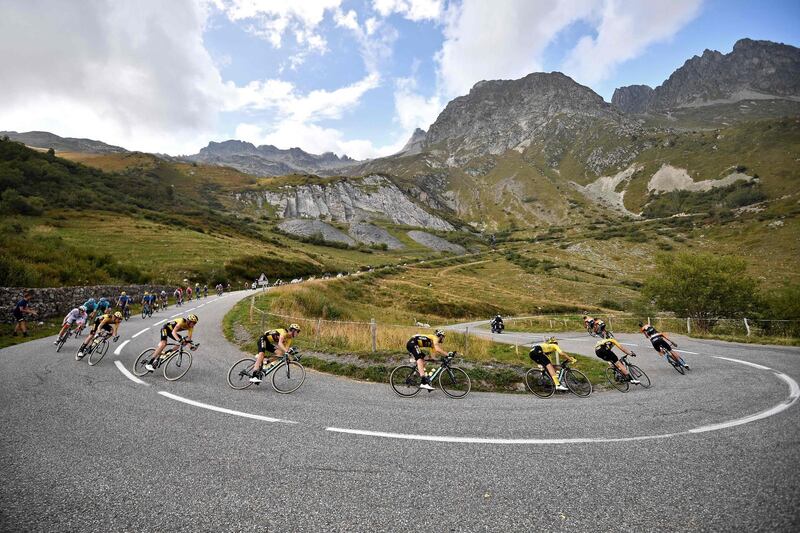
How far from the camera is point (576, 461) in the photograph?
17.6ft

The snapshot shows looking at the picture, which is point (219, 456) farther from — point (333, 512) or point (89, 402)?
point (89, 402)

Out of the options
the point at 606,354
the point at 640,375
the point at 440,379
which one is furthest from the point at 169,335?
Answer: the point at 640,375

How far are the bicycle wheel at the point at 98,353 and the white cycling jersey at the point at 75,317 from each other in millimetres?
3453

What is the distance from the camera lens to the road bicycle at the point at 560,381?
33.9ft

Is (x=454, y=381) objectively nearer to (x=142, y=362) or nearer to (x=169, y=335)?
(x=169, y=335)

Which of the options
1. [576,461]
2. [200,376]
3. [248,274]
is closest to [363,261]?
[248,274]

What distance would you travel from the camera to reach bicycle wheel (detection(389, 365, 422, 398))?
32.5 feet

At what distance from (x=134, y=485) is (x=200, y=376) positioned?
7.08 m

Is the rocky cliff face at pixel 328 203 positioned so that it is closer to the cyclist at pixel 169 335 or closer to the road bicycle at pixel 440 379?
the cyclist at pixel 169 335

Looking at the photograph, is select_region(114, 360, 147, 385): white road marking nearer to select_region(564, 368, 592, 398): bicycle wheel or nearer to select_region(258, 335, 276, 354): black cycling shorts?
select_region(258, 335, 276, 354): black cycling shorts

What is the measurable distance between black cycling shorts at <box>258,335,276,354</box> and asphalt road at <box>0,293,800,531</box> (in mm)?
1162

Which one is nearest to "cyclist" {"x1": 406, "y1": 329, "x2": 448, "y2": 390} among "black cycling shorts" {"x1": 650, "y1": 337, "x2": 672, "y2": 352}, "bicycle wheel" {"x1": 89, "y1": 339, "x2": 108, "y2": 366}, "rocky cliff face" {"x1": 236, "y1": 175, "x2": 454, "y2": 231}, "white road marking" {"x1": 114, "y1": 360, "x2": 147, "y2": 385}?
"white road marking" {"x1": 114, "y1": 360, "x2": 147, "y2": 385}

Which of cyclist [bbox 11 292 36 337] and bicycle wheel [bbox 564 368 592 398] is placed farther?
cyclist [bbox 11 292 36 337]

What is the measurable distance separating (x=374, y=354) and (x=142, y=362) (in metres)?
7.71
